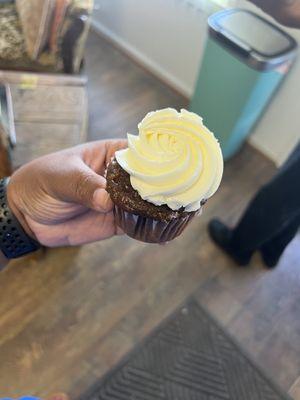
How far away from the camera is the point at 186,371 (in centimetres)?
137

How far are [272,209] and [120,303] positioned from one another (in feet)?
2.33

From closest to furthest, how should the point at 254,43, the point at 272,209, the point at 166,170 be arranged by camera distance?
1. the point at 166,170
2. the point at 272,209
3. the point at 254,43

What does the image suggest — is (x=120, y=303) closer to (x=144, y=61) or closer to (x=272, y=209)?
(x=272, y=209)

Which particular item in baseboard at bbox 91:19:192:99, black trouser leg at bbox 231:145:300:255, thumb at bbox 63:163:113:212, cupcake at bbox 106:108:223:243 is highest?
cupcake at bbox 106:108:223:243

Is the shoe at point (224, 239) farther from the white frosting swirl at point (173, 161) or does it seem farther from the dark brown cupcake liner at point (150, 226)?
the white frosting swirl at point (173, 161)

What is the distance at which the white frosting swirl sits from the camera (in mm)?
648

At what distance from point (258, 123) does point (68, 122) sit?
3.17ft

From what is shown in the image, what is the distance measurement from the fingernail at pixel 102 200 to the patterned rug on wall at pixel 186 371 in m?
0.85

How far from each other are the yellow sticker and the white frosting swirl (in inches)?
44.4

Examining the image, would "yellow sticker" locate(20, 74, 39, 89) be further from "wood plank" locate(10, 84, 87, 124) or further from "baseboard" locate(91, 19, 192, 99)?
"baseboard" locate(91, 19, 192, 99)

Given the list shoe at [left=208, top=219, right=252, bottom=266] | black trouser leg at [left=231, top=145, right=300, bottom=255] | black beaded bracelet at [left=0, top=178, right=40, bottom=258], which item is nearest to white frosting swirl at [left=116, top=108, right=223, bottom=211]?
black beaded bracelet at [left=0, top=178, right=40, bottom=258]

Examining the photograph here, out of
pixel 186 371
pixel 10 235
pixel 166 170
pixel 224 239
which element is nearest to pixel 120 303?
pixel 186 371

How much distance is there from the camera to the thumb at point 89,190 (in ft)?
2.46

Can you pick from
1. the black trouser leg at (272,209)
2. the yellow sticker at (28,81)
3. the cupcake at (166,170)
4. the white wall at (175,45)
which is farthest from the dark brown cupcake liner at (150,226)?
the yellow sticker at (28,81)
